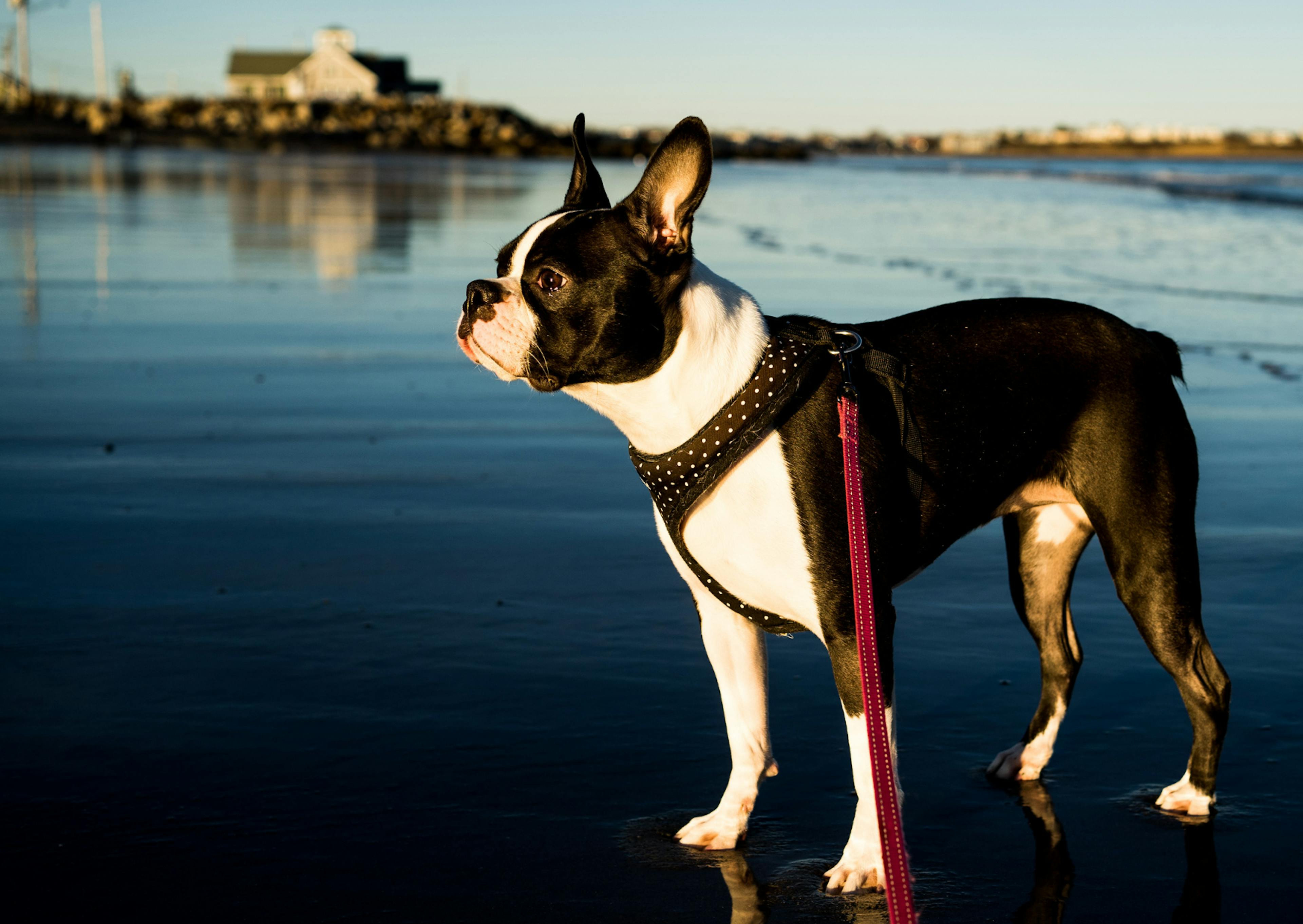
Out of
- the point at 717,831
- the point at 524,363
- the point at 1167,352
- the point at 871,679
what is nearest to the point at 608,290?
the point at 524,363

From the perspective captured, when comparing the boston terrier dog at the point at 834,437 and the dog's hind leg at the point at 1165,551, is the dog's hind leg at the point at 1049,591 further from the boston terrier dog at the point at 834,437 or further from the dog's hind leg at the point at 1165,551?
the dog's hind leg at the point at 1165,551

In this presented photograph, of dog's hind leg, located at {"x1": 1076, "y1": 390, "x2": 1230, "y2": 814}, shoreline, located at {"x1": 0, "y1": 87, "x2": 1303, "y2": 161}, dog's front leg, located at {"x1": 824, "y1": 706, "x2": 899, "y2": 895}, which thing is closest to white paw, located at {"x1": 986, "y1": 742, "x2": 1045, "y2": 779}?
dog's hind leg, located at {"x1": 1076, "y1": 390, "x2": 1230, "y2": 814}

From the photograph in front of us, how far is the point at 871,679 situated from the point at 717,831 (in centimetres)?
79

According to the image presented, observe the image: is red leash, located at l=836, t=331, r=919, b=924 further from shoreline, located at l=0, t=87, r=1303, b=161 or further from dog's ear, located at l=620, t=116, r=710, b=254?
A: shoreline, located at l=0, t=87, r=1303, b=161

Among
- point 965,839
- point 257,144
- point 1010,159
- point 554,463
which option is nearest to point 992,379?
point 965,839

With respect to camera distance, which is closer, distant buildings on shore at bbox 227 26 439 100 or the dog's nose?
the dog's nose

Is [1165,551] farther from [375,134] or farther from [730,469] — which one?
[375,134]

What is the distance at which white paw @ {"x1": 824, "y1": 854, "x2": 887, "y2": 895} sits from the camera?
11.1ft

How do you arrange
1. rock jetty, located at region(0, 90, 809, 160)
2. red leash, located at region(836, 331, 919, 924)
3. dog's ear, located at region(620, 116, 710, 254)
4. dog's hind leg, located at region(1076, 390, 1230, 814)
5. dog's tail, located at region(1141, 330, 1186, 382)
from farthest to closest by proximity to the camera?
rock jetty, located at region(0, 90, 809, 160) < dog's tail, located at region(1141, 330, 1186, 382) < dog's hind leg, located at region(1076, 390, 1230, 814) < dog's ear, located at region(620, 116, 710, 254) < red leash, located at region(836, 331, 919, 924)

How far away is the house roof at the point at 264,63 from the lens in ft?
426

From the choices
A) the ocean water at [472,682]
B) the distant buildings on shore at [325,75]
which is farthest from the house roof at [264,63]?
the ocean water at [472,682]

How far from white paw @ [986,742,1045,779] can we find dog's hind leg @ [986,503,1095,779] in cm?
6

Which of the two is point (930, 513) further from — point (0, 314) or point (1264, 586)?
point (0, 314)

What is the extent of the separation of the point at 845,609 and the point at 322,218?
73.3 ft
